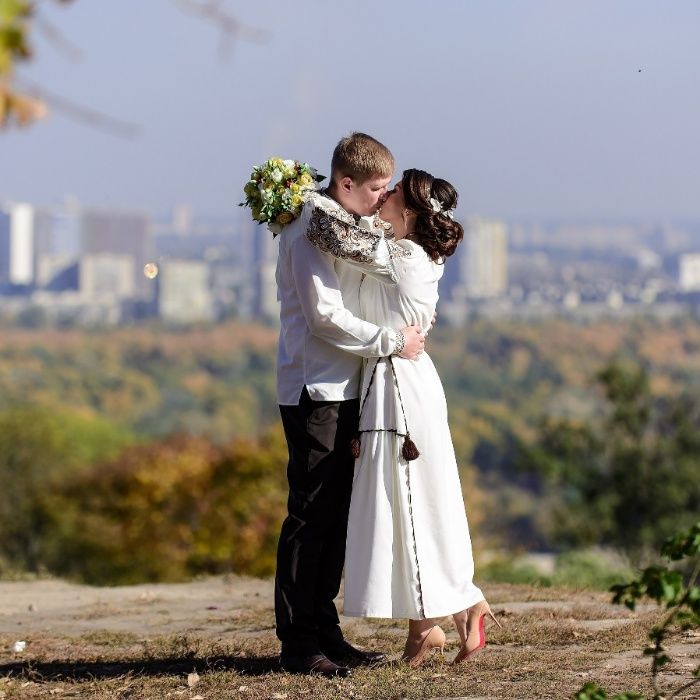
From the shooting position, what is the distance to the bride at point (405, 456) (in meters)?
4.82

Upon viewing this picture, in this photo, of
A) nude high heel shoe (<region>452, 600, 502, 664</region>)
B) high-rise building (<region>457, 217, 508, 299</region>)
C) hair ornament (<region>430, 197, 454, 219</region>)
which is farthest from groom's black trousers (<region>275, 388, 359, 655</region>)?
high-rise building (<region>457, 217, 508, 299</region>)

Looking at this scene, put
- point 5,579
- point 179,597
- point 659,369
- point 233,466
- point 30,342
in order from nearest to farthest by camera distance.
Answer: point 179,597
point 5,579
point 233,466
point 659,369
point 30,342

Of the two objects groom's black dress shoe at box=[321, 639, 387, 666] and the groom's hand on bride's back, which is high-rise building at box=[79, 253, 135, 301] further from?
the groom's hand on bride's back

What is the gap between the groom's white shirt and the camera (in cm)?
471

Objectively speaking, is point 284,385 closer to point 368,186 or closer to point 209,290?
point 368,186

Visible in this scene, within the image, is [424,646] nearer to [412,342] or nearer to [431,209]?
[412,342]

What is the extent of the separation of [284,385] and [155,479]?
37779 millimetres

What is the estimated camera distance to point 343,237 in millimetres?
4586

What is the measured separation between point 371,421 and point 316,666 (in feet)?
2.99

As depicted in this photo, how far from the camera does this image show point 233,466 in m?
41.2

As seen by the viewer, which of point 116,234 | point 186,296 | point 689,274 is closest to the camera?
point 116,234

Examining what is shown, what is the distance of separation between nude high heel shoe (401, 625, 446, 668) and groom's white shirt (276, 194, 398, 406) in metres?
0.92

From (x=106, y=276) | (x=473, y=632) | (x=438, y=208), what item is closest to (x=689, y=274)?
(x=106, y=276)

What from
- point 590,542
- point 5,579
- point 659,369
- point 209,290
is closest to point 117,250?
point 209,290
